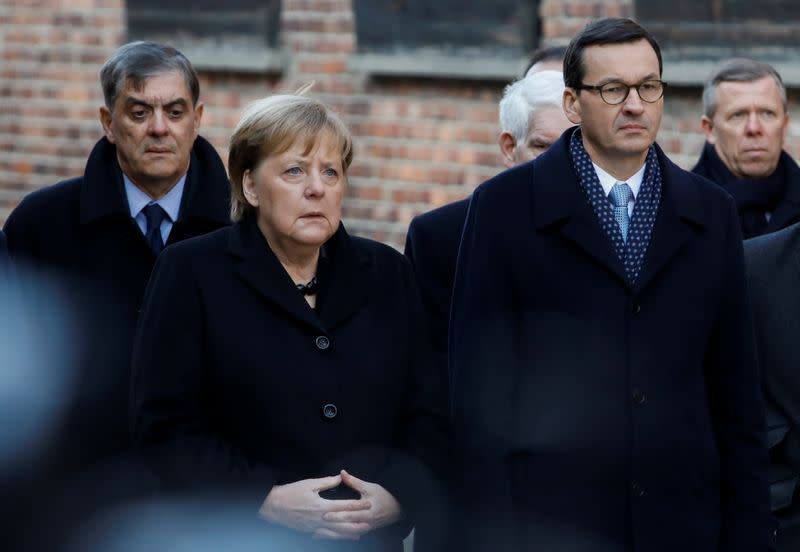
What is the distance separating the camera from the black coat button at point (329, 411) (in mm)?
3639

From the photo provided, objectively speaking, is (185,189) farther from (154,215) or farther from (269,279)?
(269,279)

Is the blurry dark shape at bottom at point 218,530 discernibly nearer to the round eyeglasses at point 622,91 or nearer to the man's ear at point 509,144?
the round eyeglasses at point 622,91

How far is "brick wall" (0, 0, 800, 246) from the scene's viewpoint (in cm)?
794

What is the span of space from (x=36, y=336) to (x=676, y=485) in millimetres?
1795

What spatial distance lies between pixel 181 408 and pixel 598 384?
87 cm

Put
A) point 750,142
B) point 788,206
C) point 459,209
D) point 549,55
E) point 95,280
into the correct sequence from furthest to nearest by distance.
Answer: point 750,142 → point 788,206 → point 549,55 → point 459,209 → point 95,280

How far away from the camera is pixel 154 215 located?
4.65 metres

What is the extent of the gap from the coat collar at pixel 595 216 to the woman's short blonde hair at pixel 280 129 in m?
0.47

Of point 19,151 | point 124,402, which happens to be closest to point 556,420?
point 124,402

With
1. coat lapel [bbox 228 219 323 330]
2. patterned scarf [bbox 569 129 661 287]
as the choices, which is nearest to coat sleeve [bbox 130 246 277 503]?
coat lapel [bbox 228 219 323 330]

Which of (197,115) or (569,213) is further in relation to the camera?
(197,115)

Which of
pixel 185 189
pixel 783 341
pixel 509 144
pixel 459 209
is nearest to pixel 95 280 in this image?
pixel 185 189

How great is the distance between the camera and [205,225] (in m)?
4.61

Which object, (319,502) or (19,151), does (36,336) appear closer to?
(319,502)
